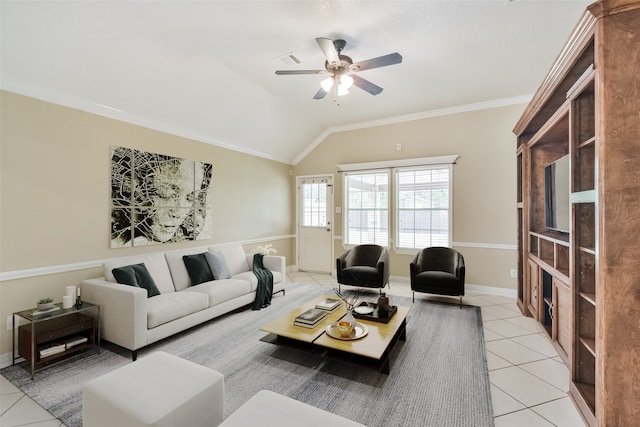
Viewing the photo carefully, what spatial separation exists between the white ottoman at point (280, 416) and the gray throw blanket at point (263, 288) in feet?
8.52

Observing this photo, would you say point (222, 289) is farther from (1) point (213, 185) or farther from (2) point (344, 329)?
(1) point (213, 185)

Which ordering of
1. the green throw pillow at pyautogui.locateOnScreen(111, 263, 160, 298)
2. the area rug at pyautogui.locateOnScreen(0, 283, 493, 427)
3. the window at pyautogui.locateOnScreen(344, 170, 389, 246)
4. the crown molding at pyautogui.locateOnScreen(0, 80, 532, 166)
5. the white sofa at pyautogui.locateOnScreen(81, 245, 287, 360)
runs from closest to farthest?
1. the area rug at pyautogui.locateOnScreen(0, 283, 493, 427)
2. the white sofa at pyautogui.locateOnScreen(81, 245, 287, 360)
3. the crown molding at pyautogui.locateOnScreen(0, 80, 532, 166)
4. the green throw pillow at pyautogui.locateOnScreen(111, 263, 160, 298)
5. the window at pyautogui.locateOnScreen(344, 170, 389, 246)

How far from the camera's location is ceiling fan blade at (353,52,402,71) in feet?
8.26

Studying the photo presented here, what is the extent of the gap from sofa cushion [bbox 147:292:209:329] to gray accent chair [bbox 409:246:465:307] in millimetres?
2959

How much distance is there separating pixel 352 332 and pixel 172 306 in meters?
1.93

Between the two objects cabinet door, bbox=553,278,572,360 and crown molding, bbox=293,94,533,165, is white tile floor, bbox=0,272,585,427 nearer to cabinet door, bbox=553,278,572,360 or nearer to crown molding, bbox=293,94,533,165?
cabinet door, bbox=553,278,572,360

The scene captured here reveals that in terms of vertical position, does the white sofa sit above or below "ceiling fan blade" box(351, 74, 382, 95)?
below

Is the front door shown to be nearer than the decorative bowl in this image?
No

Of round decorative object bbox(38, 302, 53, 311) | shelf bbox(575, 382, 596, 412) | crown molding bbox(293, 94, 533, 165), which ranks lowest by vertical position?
shelf bbox(575, 382, 596, 412)

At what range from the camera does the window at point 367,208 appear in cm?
559

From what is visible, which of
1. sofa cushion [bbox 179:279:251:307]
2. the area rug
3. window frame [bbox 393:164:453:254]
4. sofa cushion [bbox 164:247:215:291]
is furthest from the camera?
window frame [bbox 393:164:453:254]

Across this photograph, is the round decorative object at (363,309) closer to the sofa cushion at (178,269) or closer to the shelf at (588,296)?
the shelf at (588,296)

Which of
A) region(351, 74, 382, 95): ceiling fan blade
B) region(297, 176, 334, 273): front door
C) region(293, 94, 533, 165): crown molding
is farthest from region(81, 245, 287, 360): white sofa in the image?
region(293, 94, 533, 165): crown molding

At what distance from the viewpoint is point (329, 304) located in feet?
10.4
